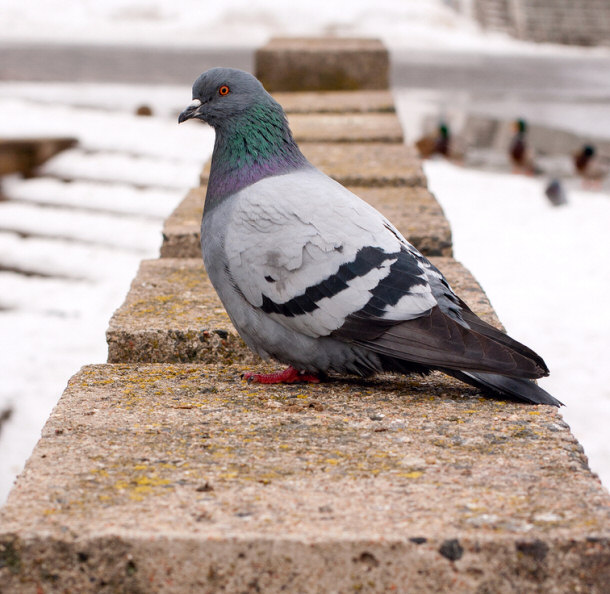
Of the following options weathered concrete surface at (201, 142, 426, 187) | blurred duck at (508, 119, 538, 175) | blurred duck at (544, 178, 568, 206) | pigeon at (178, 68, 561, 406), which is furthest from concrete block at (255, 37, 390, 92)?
pigeon at (178, 68, 561, 406)

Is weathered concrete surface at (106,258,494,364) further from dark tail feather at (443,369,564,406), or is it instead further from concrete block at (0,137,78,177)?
concrete block at (0,137,78,177)

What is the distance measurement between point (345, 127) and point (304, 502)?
171 inches

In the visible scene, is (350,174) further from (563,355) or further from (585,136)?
(585,136)

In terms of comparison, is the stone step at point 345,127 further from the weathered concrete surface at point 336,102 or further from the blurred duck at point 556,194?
the blurred duck at point 556,194

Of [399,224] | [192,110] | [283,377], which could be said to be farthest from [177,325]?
[399,224]

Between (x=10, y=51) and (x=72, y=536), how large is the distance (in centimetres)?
2353

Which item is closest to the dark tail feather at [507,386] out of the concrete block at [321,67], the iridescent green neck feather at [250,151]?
the iridescent green neck feather at [250,151]

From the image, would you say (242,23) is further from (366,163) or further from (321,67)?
(366,163)

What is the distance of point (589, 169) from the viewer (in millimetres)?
9664

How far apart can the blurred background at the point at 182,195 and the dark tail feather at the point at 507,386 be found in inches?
59.9

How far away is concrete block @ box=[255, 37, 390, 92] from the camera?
7426 millimetres

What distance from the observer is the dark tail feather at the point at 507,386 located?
7.21 ft

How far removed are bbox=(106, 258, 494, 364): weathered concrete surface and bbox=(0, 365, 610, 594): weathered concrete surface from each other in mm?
445

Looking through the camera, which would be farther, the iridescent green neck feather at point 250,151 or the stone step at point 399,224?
the stone step at point 399,224
